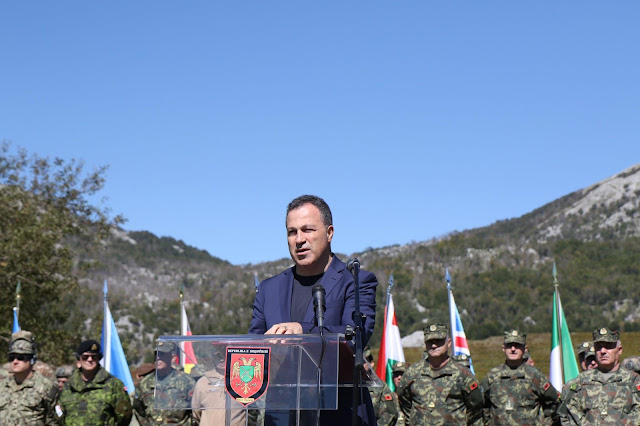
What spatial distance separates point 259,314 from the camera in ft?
17.2

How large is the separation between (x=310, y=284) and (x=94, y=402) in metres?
6.45

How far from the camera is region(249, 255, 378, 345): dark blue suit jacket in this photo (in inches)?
198

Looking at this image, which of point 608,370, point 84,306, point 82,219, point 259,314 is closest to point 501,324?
point 84,306

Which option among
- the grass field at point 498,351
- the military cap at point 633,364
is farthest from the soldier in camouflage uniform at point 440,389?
the grass field at point 498,351

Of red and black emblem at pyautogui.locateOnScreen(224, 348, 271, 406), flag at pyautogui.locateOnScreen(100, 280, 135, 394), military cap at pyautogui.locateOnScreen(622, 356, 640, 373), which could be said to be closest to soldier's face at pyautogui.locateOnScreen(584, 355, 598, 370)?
military cap at pyautogui.locateOnScreen(622, 356, 640, 373)

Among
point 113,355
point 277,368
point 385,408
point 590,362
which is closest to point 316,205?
point 277,368

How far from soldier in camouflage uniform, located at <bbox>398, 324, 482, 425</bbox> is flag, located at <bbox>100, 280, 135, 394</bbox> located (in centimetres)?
922

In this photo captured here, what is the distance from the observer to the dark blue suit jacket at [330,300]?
503 centimetres

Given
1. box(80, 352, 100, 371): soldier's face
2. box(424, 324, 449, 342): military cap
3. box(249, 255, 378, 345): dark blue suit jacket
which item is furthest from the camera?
box(424, 324, 449, 342): military cap

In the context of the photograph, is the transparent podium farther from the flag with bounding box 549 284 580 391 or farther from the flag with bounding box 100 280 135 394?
the flag with bounding box 100 280 135 394

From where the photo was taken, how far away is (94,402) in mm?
10906

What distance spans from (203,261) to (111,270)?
16.9m

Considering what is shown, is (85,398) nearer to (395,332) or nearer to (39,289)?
(395,332)

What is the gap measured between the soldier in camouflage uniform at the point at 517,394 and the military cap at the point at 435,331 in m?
1.20
